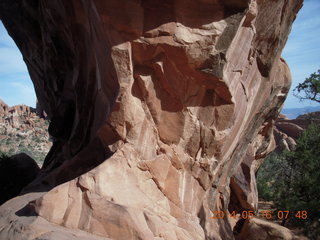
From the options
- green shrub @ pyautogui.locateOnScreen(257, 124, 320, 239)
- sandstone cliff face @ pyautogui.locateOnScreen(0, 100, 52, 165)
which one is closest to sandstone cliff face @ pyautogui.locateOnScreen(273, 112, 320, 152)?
green shrub @ pyautogui.locateOnScreen(257, 124, 320, 239)

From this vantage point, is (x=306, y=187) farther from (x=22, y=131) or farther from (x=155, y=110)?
(x=22, y=131)

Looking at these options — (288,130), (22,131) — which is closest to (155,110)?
(288,130)

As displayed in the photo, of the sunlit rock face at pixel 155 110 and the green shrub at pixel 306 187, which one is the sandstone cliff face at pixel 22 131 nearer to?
the green shrub at pixel 306 187

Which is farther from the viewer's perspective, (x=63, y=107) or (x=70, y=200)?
(x=63, y=107)

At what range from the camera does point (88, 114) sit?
30.3 feet

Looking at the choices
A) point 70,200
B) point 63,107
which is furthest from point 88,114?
point 70,200

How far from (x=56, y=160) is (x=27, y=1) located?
6090 millimetres

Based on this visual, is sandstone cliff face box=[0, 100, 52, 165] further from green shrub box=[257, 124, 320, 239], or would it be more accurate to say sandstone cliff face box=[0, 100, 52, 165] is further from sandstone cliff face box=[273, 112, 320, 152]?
green shrub box=[257, 124, 320, 239]

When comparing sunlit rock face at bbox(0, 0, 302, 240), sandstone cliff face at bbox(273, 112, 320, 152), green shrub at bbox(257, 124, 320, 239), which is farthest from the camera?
sandstone cliff face at bbox(273, 112, 320, 152)

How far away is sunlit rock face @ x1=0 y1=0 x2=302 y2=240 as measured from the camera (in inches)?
212

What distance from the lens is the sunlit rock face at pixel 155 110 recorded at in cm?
539

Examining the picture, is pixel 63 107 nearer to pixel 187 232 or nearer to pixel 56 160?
pixel 56 160

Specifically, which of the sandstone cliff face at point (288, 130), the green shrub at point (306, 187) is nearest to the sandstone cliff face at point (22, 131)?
the sandstone cliff face at point (288, 130)

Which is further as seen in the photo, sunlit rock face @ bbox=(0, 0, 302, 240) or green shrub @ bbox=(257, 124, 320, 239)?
green shrub @ bbox=(257, 124, 320, 239)
